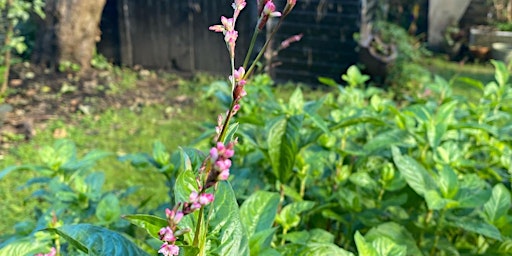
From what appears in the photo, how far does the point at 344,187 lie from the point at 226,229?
0.78 meters

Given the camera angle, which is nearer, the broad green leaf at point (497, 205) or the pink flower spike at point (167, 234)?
the pink flower spike at point (167, 234)

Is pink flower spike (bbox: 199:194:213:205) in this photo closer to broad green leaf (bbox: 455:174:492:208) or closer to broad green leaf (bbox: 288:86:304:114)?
broad green leaf (bbox: 455:174:492:208)

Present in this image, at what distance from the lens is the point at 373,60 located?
571cm

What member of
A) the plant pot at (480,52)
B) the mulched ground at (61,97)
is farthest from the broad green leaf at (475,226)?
the plant pot at (480,52)

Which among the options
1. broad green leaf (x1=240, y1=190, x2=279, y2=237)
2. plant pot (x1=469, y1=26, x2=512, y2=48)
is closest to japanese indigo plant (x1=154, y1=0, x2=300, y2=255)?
broad green leaf (x1=240, y1=190, x2=279, y2=237)

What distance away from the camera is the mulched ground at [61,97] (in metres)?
4.69

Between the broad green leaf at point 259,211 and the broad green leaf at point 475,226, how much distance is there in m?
0.44

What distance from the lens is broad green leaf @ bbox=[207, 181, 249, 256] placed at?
2.90 ft

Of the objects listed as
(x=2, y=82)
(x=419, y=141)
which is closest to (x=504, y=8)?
(x=2, y=82)

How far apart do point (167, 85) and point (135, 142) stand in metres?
1.48

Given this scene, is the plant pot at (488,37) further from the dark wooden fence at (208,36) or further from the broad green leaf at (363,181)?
the broad green leaf at (363,181)

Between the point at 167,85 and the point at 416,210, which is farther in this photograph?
the point at 167,85

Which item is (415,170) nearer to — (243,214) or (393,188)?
(393,188)

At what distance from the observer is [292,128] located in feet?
4.87
